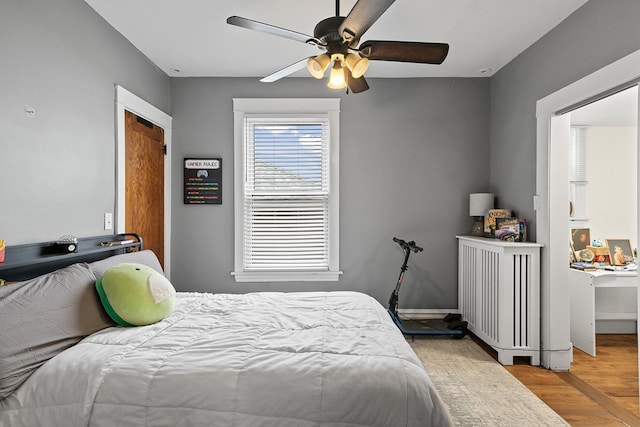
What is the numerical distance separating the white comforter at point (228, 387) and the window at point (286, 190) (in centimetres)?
223

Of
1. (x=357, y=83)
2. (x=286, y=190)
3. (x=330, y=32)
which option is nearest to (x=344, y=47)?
(x=330, y=32)

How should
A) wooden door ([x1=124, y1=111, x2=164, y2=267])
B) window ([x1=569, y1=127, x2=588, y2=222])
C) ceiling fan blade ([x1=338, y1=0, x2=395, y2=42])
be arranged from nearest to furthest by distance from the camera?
1. ceiling fan blade ([x1=338, y1=0, x2=395, y2=42])
2. wooden door ([x1=124, y1=111, x2=164, y2=267])
3. window ([x1=569, y1=127, x2=588, y2=222])

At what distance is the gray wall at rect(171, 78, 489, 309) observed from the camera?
3.83m

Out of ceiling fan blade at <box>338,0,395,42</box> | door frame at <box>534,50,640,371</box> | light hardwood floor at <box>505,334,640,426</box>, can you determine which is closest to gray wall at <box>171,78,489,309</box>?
door frame at <box>534,50,640,371</box>

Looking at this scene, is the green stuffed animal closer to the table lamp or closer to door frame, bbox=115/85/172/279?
door frame, bbox=115/85/172/279

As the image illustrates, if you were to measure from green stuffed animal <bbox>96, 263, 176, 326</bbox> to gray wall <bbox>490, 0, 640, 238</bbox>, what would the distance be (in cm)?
306

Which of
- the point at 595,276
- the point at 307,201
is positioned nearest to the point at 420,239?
the point at 307,201

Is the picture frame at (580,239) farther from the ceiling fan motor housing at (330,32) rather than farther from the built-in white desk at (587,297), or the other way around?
the ceiling fan motor housing at (330,32)

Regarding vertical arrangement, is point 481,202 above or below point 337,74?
below

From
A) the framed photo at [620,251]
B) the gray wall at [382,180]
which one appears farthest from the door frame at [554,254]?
the framed photo at [620,251]

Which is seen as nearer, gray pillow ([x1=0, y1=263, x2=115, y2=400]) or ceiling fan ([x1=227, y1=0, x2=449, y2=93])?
gray pillow ([x1=0, y1=263, x2=115, y2=400])

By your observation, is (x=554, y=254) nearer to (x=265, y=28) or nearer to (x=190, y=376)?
(x=265, y=28)

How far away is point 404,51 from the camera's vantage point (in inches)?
78.0

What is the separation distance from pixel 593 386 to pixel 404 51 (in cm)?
279
